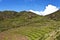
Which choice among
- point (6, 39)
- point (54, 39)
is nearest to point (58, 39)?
point (54, 39)

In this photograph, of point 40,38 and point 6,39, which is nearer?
point 6,39

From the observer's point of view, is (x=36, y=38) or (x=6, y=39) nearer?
(x=6, y=39)

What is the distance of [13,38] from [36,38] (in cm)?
1083

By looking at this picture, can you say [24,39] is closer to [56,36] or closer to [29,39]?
[29,39]

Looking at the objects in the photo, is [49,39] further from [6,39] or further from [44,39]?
[6,39]

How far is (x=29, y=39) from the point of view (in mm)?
79250

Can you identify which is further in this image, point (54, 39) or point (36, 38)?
point (36, 38)

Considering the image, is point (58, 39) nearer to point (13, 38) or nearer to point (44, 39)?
point (44, 39)

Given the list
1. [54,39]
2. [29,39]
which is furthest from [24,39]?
[54,39]

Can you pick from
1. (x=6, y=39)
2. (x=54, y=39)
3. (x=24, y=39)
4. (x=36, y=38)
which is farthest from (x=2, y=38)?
(x=54, y=39)

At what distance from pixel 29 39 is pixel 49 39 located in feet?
28.6

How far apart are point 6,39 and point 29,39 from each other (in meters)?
9.97

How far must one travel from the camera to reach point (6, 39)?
76.8 metres

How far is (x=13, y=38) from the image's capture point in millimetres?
78562
